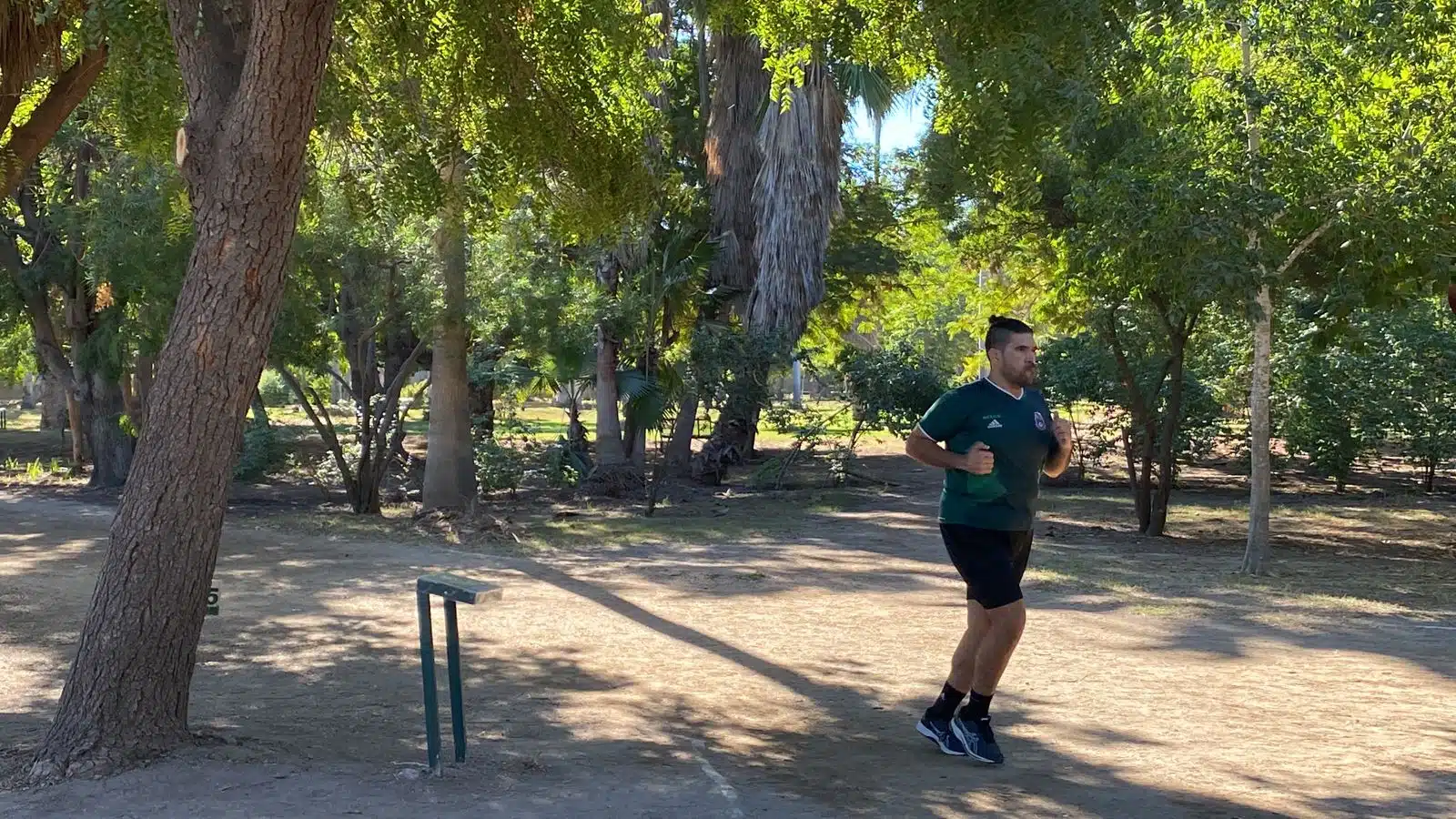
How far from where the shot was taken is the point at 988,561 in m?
5.53

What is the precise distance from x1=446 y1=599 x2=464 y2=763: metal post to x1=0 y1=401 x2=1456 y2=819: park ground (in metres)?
0.13

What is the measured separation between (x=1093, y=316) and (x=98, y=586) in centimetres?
1351

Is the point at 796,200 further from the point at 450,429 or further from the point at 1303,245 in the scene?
the point at 1303,245

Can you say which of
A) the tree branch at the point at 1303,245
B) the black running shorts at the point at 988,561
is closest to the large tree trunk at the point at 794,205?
the tree branch at the point at 1303,245

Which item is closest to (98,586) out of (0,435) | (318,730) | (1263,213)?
(318,730)

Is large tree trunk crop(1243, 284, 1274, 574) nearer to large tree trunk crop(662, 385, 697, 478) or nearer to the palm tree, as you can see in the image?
the palm tree

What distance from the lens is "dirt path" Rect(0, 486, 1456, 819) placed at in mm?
5121

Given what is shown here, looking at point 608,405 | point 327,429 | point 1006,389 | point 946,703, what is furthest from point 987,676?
point 608,405

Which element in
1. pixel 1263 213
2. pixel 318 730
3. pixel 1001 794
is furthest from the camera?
pixel 1263 213

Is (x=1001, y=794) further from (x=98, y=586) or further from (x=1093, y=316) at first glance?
(x=1093, y=316)

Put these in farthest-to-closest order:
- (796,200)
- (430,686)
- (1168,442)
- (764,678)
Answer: (796,200) < (1168,442) < (764,678) < (430,686)

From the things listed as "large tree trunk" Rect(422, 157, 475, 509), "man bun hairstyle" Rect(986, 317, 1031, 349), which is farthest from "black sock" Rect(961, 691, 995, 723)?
"large tree trunk" Rect(422, 157, 475, 509)

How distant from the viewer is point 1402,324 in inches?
817

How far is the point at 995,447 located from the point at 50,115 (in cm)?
615
